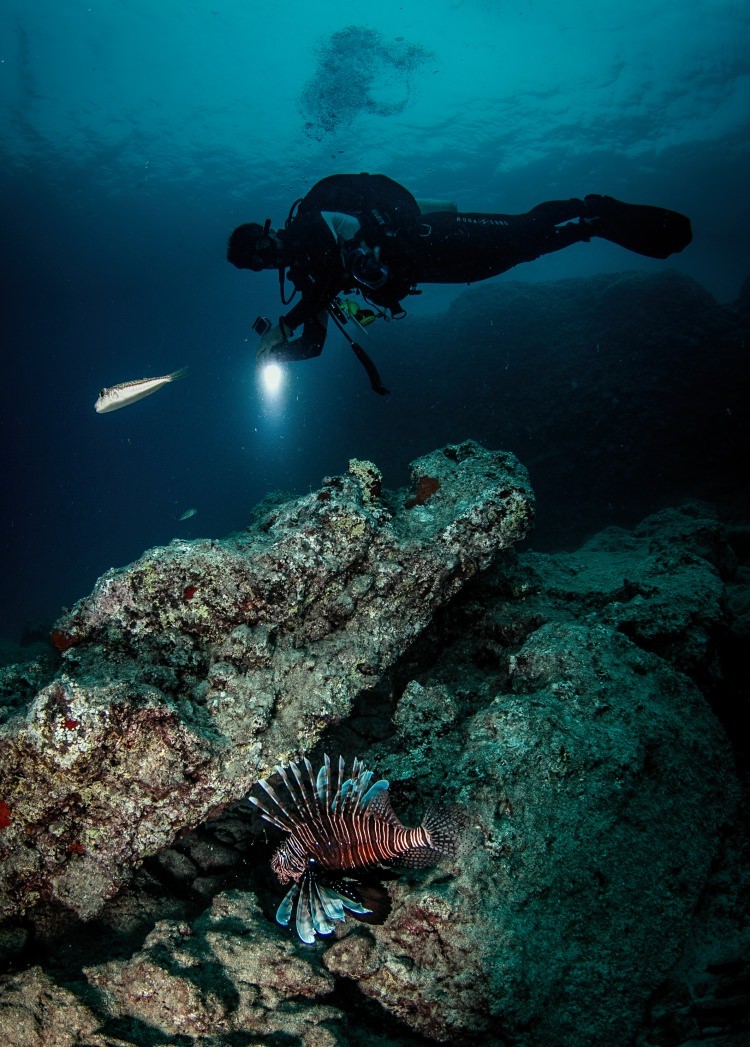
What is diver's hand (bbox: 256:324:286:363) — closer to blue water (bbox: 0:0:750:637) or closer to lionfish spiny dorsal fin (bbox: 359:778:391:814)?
lionfish spiny dorsal fin (bbox: 359:778:391:814)

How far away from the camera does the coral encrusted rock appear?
2.45 m

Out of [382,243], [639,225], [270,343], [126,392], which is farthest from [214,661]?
[639,225]

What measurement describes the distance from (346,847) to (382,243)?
543 cm

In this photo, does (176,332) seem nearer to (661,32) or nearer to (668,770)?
(661,32)

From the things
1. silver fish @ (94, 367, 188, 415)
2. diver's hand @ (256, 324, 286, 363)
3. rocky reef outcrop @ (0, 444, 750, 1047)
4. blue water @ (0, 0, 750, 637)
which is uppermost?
blue water @ (0, 0, 750, 637)

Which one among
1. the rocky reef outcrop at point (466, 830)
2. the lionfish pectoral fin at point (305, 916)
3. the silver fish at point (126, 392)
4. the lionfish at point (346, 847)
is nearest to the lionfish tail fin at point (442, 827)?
the lionfish at point (346, 847)

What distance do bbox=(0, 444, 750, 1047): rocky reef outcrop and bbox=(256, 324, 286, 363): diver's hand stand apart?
2691mm

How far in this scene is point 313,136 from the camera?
87.9ft

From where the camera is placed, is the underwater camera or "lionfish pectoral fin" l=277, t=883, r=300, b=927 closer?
"lionfish pectoral fin" l=277, t=883, r=300, b=927

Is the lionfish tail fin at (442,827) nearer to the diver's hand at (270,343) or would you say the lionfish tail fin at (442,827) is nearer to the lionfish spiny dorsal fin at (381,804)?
the lionfish spiny dorsal fin at (381,804)

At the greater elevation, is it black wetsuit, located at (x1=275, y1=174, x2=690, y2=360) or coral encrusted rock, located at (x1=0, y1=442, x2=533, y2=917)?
black wetsuit, located at (x1=275, y1=174, x2=690, y2=360)

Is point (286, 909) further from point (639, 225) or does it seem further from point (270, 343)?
point (639, 225)

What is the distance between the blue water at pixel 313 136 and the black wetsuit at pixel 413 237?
831cm

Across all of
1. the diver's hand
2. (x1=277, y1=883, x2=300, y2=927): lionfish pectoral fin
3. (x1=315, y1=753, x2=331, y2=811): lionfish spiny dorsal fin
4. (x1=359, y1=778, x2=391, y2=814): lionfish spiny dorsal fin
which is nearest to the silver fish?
the diver's hand
